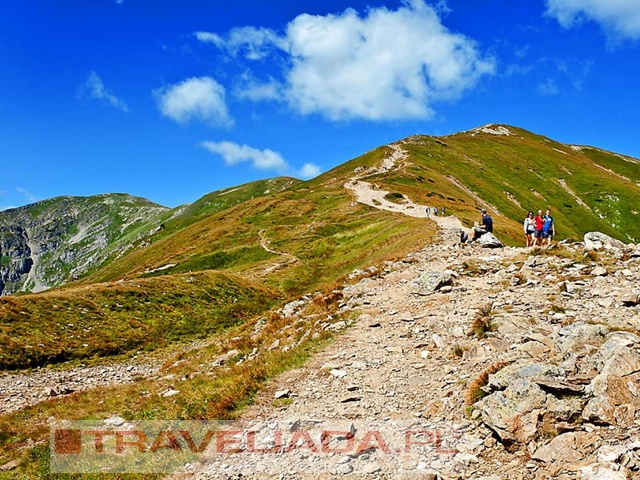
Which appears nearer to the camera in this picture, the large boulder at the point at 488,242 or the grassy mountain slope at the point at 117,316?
the grassy mountain slope at the point at 117,316

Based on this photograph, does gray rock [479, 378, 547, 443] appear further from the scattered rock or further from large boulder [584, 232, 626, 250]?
large boulder [584, 232, 626, 250]

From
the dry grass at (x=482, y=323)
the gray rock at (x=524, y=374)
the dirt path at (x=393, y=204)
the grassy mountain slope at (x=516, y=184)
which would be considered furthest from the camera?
the grassy mountain slope at (x=516, y=184)

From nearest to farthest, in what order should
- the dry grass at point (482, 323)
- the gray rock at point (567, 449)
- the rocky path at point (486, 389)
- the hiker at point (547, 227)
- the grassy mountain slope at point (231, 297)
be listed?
the gray rock at point (567, 449)
the rocky path at point (486, 389)
the dry grass at point (482, 323)
the grassy mountain slope at point (231, 297)
the hiker at point (547, 227)

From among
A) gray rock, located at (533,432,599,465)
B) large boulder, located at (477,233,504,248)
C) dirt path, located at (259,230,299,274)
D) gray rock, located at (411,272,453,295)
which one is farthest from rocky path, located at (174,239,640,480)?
dirt path, located at (259,230,299,274)

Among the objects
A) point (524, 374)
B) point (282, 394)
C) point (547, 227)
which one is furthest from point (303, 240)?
point (524, 374)

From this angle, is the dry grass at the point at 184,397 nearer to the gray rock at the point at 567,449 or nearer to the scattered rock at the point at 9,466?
the scattered rock at the point at 9,466

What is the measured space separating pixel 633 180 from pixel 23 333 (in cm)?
24220

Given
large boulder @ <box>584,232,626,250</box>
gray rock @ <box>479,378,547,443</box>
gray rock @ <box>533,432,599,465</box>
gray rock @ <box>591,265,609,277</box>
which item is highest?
large boulder @ <box>584,232,626,250</box>

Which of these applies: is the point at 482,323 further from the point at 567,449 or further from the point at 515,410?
the point at 567,449

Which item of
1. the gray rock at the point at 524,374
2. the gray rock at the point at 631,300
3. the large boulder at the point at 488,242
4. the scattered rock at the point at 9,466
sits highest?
the large boulder at the point at 488,242

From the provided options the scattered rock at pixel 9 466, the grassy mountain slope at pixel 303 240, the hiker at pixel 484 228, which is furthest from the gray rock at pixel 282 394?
the grassy mountain slope at pixel 303 240

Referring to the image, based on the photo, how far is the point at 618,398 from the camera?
8.92 metres

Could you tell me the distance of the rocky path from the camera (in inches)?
338

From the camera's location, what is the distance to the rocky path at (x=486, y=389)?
8578 mm
